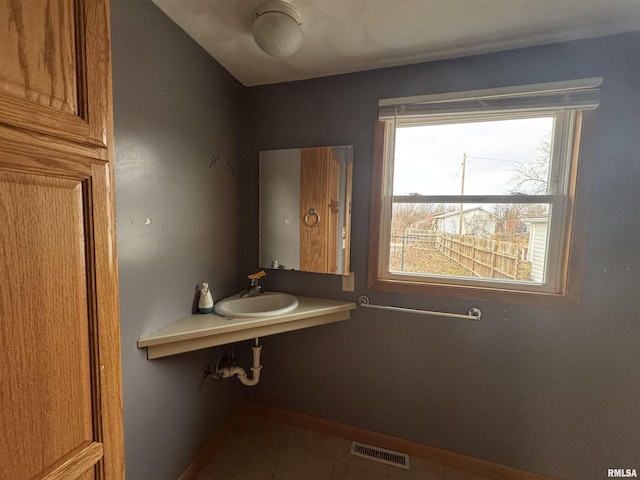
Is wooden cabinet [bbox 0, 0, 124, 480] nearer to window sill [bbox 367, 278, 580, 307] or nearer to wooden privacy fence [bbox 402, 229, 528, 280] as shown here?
window sill [bbox 367, 278, 580, 307]

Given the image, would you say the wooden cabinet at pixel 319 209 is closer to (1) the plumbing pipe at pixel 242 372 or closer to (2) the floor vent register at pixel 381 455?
(1) the plumbing pipe at pixel 242 372

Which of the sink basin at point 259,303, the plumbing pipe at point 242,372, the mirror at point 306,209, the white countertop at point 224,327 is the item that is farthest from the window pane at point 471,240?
the plumbing pipe at point 242,372

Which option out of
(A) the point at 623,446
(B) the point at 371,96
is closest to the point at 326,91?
(B) the point at 371,96

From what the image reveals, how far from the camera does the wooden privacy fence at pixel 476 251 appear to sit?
1.37 meters

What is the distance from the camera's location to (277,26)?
104cm

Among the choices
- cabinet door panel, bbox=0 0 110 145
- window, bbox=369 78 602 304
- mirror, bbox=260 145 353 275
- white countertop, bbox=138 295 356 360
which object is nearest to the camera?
cabinet door panel, bbox=0 0 110 145

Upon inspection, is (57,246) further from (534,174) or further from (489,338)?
(534,174)

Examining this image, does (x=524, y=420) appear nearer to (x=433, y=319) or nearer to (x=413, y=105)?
(x=433, y=319)

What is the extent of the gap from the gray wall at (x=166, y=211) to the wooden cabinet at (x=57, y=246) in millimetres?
407

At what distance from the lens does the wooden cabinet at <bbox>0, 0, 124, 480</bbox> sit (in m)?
0.46

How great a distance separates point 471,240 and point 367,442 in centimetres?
137

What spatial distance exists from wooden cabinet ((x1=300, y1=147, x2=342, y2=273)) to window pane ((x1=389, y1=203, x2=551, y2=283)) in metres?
0.36

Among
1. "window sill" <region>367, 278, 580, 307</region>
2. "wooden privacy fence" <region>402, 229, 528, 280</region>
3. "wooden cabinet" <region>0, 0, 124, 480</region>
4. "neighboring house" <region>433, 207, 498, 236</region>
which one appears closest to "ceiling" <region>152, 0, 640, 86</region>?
"wooden cabinet" <region>0, 0, 124, 480</region>

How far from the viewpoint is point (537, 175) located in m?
1.31
